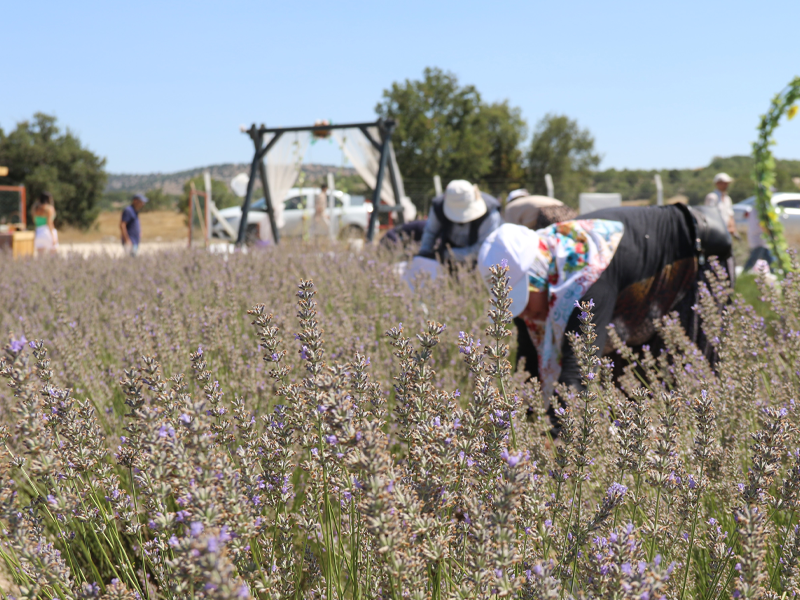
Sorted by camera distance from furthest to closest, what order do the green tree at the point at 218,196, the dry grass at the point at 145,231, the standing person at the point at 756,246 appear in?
the green tree at the point at 218,196, the dry grass at the point at 145,231, the standing person at the point at 756,246

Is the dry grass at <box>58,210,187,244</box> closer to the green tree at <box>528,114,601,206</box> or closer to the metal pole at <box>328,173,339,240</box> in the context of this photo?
the metal pole at <box>328,173,339,240</box>

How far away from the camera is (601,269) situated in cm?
248

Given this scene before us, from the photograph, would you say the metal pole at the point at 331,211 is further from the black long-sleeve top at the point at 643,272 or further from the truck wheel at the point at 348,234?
the black long-sleeve top at the point at 643,272

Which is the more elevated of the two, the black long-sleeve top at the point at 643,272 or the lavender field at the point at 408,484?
the black long-sleeve top at the point at 643,272

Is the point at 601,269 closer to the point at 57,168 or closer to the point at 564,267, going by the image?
the point at 564,267

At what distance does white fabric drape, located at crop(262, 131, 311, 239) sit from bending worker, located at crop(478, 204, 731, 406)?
7909 millimetres

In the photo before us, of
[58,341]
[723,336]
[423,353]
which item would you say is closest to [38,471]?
[423,353]

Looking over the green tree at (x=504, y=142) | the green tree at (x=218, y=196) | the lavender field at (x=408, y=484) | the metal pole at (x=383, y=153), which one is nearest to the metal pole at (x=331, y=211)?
the metal pole at (x=383, y=153)

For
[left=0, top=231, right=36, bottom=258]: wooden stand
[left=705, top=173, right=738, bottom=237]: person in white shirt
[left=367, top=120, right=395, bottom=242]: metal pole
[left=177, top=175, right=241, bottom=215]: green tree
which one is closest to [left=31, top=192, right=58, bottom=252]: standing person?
[left=0, top=231, right=36, bottom=258]: wooden stand

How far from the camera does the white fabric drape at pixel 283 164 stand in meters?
10.0

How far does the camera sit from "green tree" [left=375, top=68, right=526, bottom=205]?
118 feet

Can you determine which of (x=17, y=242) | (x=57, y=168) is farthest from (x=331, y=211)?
(x=57, y=168)

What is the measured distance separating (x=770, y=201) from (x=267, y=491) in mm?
4604

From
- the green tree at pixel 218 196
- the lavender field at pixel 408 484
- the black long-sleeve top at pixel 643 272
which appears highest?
the green tree at pixel 218 196
